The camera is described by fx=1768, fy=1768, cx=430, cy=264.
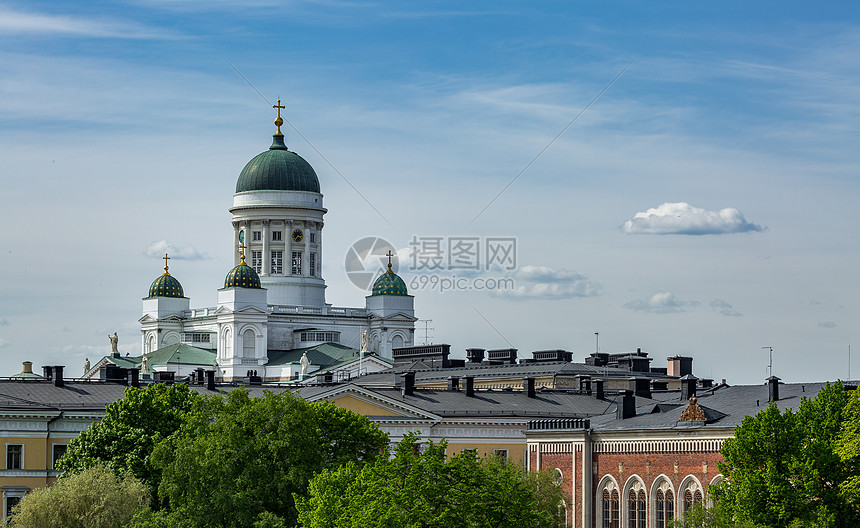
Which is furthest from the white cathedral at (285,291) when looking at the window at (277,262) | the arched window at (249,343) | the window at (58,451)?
the window at (58,451)

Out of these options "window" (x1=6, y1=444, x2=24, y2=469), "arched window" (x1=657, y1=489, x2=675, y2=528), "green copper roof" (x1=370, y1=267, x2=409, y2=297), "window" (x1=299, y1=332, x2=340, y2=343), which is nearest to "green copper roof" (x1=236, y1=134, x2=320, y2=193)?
"green copper roof" (x1=370, y1=267, x2=409, y2=297)

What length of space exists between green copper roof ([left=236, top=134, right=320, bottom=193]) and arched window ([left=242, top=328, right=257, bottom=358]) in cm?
1690

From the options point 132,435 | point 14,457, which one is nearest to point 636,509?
point 132,435

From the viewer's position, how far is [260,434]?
76938 millimetres

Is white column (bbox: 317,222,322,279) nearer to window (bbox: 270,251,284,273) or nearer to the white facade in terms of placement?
the white facade

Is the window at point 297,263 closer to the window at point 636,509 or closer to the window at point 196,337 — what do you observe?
the window at point 196,337

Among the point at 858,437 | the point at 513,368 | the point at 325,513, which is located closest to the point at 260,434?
the point at 325,513

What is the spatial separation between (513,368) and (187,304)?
180 feet

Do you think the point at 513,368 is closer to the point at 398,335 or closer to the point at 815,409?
the point at 398,335

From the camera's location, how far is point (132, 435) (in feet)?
279

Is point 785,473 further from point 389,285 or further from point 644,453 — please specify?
point 389,285

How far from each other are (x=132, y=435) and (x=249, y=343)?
8249 centimetres

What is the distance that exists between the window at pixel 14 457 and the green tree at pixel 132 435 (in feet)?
21.9

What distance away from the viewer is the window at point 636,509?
3258 inches
